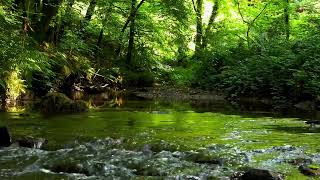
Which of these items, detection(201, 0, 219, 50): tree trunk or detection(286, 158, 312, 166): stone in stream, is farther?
detection(201, 0, 219, 50): tree trunk

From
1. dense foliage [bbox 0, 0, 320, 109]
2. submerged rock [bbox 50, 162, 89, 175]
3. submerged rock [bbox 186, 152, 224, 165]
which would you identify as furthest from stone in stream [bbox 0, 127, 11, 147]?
dense foliage [bbox 0, 0, 320, 109]

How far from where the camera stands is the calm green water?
5.46 metres

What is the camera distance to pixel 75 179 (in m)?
5.07

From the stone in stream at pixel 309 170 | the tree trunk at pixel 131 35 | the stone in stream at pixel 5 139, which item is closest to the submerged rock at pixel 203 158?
the stone in stream at pixel 309 170

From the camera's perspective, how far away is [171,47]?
83.1ft

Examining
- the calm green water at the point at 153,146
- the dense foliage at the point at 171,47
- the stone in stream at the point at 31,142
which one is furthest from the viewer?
the dense foliage at the point at 171,47

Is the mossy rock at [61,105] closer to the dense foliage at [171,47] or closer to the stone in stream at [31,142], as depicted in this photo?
the dense foliage at [171,47]

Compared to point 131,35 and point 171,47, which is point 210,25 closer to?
point 171,47

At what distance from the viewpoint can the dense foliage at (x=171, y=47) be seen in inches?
623

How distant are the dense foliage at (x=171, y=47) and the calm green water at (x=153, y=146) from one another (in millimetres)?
3411

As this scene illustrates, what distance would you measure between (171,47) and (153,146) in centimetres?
1873

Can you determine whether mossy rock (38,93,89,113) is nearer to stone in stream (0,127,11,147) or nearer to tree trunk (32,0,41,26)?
stone in stream (0,127,11,147)

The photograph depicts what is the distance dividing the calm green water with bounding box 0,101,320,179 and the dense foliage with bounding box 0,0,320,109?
341 cm

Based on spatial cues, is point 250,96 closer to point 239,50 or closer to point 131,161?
point 239,50
